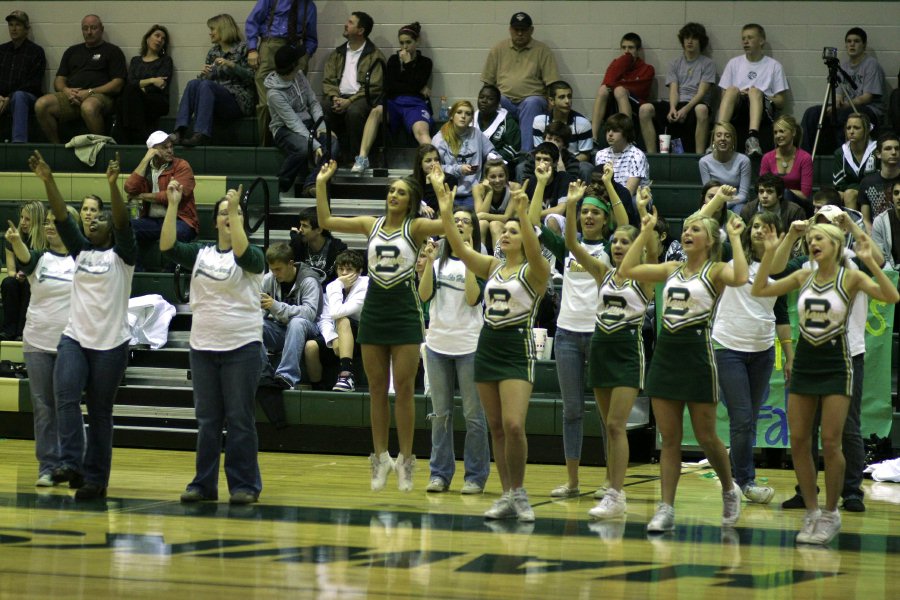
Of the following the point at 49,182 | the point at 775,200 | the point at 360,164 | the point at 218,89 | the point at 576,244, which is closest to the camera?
the point at 576,244

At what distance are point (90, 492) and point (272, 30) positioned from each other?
20.5ft

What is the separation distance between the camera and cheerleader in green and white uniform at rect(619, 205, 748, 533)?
5.59m

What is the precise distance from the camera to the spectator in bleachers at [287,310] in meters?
8.57

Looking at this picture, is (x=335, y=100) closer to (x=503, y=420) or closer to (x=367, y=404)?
(x=367, y=404)

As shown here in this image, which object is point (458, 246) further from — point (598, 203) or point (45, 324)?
point (45, 324)

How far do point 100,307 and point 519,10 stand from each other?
6693mm

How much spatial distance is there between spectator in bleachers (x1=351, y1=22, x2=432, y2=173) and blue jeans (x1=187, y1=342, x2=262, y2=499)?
517cm

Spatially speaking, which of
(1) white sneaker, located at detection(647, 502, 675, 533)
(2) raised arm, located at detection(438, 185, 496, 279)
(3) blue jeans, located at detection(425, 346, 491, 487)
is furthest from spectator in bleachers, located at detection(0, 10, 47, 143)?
(1) white sneaker, located at detection(647, 502, 675, 533)

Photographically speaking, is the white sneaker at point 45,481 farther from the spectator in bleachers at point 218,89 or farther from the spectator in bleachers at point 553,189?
the spectator in bleachers at point 218,89

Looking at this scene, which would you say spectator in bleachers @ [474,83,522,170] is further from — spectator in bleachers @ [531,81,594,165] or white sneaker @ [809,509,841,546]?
white sneaker @ [809,509,841,546]

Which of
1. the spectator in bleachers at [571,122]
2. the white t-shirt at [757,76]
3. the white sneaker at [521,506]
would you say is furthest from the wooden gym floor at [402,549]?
the white t-shirt at [757,76]

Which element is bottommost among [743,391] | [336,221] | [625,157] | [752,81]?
[743,391]

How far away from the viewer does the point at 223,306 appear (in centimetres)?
610

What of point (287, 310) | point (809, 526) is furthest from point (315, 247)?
point (809, 526)
